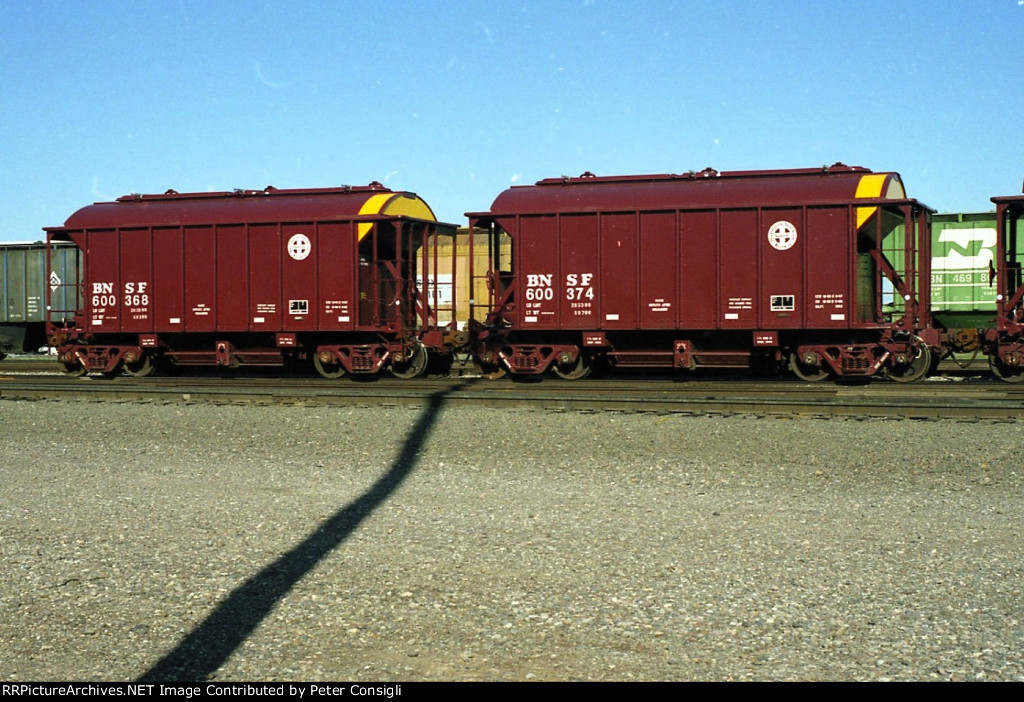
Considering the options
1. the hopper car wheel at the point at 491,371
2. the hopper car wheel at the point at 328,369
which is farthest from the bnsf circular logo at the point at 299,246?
the hopper car wheel at the point at 491,371

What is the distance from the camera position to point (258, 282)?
755 inches

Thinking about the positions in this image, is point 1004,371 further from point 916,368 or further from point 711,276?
point 711,276

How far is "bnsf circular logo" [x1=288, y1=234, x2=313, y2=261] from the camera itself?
1881 cm

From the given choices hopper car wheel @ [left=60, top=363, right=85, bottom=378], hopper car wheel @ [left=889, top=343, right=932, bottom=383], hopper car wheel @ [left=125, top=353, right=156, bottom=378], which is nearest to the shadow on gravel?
hopper car wheel @ [left=889, top=343, right=932, bottom=383]

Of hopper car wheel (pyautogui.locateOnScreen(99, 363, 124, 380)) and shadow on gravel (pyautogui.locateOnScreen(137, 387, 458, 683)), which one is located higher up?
hopper car wheel (pyautogui.locateOnScreen(99, 363, 124, 380))

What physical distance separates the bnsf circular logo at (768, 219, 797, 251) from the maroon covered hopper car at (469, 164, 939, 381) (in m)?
0.02

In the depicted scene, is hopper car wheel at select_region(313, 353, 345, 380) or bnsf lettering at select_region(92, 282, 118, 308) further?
bnsf lettering at select_region(92, 282, 118, 308)

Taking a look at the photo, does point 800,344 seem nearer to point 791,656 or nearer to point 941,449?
point 941,449

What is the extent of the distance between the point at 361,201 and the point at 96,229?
18.1ft

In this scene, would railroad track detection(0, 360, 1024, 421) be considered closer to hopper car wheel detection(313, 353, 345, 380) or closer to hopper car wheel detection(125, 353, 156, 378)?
hopper car wheel detection(313, 353, 345, 380)

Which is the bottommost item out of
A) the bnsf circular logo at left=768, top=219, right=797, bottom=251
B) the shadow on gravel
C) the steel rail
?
the shadow on gravel

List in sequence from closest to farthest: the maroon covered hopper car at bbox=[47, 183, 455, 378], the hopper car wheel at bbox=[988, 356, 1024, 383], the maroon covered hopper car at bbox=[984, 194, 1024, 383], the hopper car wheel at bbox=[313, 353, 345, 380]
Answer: the maroon covered hopper car at bbox=[984, 194, 1024, 383] < the hopper car wheel at bbox=[988, 356, 1024, 383] < the maroon covered hopper car at bbox=[47, 183, 455, 378] < the hopper car wheel at bbox=[313, 353, 345, 380]

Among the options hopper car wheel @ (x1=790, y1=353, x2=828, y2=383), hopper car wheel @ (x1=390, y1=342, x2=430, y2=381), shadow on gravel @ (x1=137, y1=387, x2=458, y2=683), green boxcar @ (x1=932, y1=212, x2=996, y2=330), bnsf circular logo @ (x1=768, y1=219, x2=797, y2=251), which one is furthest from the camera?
green boxcar @ (x1=932, y1=212, x2=996, y2=330)
